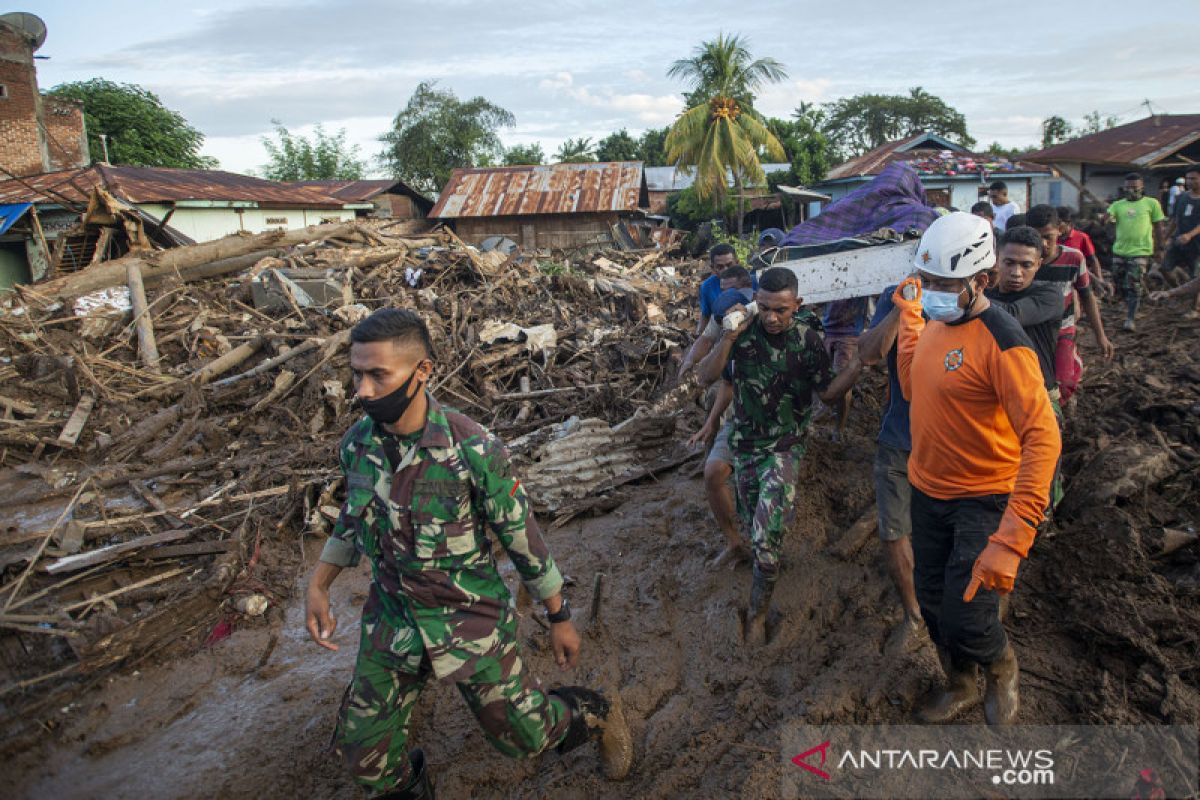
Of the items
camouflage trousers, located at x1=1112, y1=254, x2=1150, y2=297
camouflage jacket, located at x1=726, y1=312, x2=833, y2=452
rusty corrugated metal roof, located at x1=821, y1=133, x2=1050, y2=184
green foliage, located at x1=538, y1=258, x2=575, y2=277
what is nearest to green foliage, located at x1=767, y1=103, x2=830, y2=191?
rusty corrugated metal roof, located at x1=821, y1=133, x2=1050, y2=184

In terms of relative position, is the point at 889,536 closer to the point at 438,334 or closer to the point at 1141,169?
the point at 438,334

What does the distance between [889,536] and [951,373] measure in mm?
1225

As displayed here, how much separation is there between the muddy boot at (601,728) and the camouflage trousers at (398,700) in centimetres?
20

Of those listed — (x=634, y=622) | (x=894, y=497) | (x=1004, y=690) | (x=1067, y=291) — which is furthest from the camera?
(x=634, y=622)

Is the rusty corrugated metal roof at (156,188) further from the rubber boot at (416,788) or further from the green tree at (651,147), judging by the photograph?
the green tree at (651,147)

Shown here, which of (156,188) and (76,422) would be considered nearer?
(76,422)

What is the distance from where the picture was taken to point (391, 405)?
2379 millimetres

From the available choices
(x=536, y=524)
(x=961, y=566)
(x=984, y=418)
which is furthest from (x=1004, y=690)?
(x=536, y=524)

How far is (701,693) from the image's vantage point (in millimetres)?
3643

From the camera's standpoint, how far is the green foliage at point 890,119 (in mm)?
46875

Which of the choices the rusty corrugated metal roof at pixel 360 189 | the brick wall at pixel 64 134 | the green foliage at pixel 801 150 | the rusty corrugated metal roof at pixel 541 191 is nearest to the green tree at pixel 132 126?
the brick wall at pixel 64 134

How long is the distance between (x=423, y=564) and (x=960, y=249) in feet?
7.48

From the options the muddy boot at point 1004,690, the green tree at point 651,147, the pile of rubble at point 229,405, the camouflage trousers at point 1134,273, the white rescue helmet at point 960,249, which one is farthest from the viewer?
the green tree at point 651,147

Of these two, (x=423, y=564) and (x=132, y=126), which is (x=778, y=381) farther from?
(x=132, y=126)
